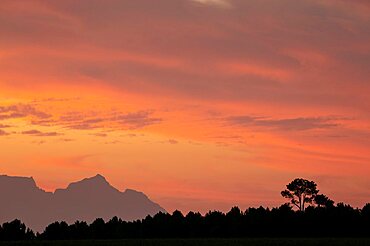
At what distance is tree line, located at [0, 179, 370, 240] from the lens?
127812 millimetres

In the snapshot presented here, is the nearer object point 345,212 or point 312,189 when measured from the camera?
point 345,212

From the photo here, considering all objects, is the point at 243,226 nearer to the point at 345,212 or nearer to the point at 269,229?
the point at 269,229

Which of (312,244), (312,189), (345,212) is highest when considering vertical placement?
(312,189)

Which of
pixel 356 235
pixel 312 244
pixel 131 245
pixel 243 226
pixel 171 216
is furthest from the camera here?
pixel 171 216

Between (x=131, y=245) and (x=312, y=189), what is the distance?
86.5 metres

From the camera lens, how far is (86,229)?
478ft

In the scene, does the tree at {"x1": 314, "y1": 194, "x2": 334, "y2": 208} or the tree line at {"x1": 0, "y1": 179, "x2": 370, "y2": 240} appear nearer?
the tree line at {"x1": 0, "y1": 179, "x2": 370, "y2": 240}

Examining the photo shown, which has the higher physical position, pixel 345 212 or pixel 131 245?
pixel 345 212

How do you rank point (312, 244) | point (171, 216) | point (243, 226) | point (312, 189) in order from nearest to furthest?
point (312, 244) < point (243, 226) < point (171, 216) < point (312, 189)

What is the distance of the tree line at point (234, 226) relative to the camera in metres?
128

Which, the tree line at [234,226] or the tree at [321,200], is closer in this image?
the tree line at [234,226]

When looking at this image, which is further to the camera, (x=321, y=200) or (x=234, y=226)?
(x=321, y=200)

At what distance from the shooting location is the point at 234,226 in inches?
5335

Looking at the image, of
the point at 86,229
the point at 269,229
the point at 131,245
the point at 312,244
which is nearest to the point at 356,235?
the point at 269,229
